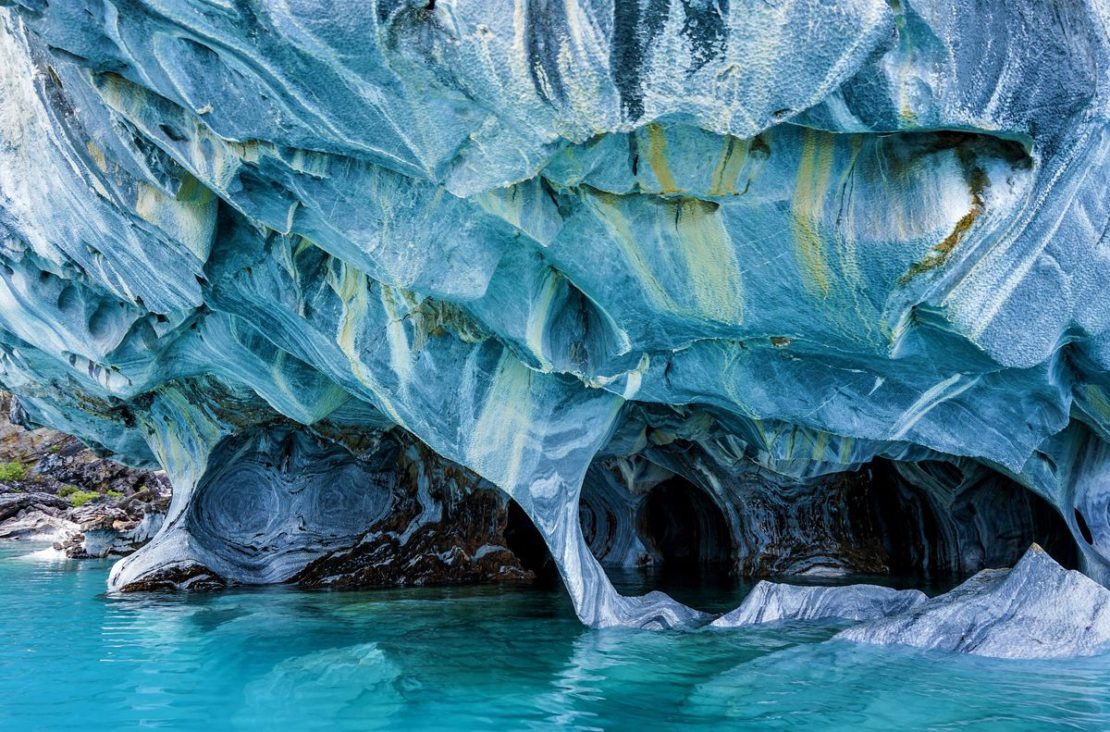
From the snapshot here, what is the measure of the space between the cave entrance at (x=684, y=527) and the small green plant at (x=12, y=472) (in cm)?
1986

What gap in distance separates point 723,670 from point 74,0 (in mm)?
5813

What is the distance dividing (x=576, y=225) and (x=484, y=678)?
317cm

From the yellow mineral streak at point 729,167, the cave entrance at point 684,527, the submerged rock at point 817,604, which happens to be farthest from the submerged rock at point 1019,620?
the cave entrance at point 684,527

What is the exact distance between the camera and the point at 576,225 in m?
5.98

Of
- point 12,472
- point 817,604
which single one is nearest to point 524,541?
point 817,604

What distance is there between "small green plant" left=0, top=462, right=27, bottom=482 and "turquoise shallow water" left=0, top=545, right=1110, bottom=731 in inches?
806

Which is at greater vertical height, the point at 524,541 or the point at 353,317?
the point at 353,317

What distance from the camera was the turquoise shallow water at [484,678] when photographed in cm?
485

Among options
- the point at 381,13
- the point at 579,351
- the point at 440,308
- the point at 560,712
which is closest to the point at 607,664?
the point at 560,712

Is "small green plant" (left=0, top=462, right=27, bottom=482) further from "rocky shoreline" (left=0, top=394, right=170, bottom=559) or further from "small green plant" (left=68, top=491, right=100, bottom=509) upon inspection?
"small green plant" (left=68, top=491, right=100, bottom=509)

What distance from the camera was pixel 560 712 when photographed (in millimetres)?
5000

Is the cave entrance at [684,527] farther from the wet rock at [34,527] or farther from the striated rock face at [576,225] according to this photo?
the wet rock at [34,527]

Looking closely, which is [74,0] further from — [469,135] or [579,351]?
[579,351]

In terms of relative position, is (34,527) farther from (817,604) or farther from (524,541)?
(817,604)
